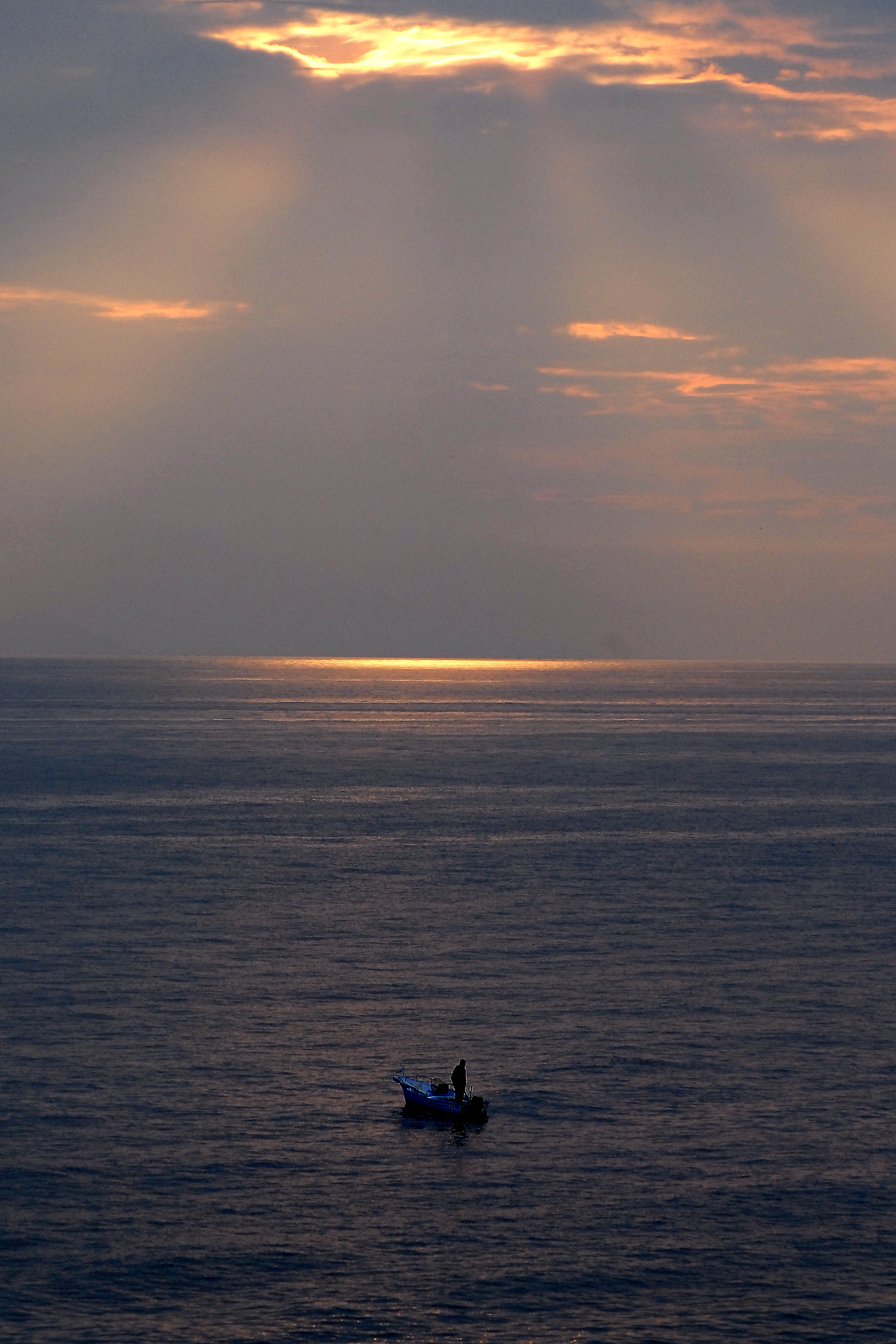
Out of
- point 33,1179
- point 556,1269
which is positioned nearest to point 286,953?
point 33,1179

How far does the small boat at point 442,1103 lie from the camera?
49.8 metres

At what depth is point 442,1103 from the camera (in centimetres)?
4972

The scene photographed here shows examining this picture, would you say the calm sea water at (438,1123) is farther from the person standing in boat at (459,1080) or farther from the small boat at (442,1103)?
the person standing in boat at (459,1080)

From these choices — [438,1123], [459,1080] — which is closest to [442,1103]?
[438,1123]

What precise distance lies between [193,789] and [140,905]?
71.2 meters

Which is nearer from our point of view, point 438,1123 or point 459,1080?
point 438,1123

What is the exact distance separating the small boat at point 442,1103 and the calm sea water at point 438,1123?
49 centimetres

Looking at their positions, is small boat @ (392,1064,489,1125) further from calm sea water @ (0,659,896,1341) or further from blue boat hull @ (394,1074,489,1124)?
calm sea water @ (0,659,896,1341)

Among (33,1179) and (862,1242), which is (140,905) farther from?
(862,1242)

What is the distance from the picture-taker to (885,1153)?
47844 millimetres

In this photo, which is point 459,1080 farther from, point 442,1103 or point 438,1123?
point 438,1123

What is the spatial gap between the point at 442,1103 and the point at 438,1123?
2.27 ft

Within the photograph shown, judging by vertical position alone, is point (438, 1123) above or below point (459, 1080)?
below

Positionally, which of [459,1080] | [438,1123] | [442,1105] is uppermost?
[459,1080]
